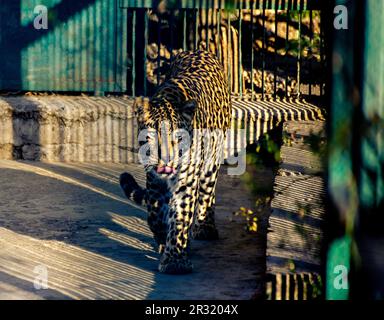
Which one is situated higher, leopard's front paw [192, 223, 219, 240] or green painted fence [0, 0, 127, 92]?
green painted fence [0, 0, 127, 92]

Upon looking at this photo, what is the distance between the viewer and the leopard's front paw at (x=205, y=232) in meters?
8.02

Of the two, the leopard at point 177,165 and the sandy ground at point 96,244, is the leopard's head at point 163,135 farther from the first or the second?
the sandy ground at point 96,244

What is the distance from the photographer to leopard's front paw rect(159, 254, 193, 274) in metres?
7.02

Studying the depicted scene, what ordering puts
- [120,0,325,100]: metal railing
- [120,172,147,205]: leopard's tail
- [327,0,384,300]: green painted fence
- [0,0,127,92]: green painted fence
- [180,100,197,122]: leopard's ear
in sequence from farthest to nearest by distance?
[0,0,127,92]: green painted fence
[120,0,325,100]: metal railing
[120,172,147,205]: leopard's tail
[180,100,197,122]: leopard's ear
[327,0,384,300]: green painted fence

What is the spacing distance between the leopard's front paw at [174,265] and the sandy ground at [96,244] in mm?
72

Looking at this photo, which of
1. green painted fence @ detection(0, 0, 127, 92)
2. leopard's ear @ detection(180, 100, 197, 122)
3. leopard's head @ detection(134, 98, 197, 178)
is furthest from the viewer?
green painted fence @ detection(0, 0, 127, 92)

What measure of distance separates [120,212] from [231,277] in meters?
2.05

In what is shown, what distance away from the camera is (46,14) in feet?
37.0

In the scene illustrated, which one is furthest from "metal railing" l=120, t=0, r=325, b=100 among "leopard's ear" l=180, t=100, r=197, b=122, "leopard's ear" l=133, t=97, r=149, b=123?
"leopard's ear" l=133, t=97, r=149, b=123

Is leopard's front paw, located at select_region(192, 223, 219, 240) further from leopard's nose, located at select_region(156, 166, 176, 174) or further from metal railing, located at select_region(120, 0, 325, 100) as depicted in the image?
metal railing, located at select_region(120, 0, 325, 100)

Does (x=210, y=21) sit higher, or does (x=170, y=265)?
(x=210, y=21)
